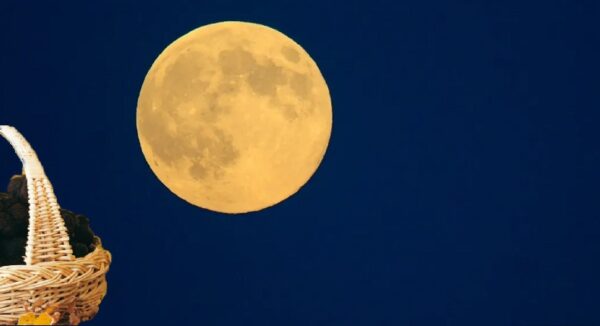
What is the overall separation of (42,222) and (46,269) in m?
0.27

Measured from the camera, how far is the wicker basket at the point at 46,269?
151 inches

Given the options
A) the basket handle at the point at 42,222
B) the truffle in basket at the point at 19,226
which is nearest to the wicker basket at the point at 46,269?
the basket handle at the point at 42,222

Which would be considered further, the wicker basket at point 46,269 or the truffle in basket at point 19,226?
the truffle in basket at point 19,226

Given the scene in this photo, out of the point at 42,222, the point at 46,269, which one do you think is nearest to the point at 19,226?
the point at 42,222

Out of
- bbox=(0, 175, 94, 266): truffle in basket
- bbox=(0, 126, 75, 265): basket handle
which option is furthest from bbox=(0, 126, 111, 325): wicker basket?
bbox=(0, 175, 94, 266): truffle in basket

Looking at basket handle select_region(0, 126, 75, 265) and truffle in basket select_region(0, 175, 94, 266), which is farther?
truffle in basket select_region(0, 175, 94, 266)

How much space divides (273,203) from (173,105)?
3.35 ft

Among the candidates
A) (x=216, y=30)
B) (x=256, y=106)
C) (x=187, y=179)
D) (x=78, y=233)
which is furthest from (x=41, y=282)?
(x=216, y=30)

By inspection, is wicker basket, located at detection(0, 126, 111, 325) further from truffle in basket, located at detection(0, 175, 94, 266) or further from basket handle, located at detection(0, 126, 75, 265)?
truffle in basket, located at detection(0, 175, 94, 266)

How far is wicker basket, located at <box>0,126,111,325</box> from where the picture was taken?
3.85 m

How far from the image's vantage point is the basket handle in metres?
3.92

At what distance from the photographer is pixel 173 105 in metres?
4.84

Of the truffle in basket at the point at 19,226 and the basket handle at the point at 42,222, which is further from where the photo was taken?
the truffle in basket at the point at 19,226

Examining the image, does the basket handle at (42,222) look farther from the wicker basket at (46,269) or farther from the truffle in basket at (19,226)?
the truffle in basket at (19,226)
